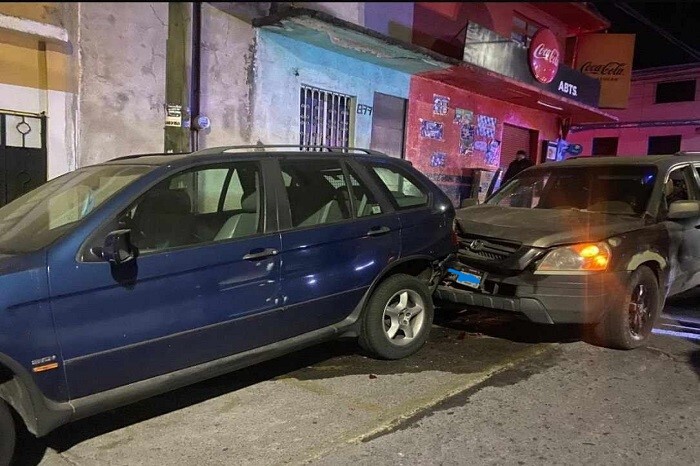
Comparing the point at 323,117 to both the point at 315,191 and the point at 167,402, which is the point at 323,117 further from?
the point at 167,402

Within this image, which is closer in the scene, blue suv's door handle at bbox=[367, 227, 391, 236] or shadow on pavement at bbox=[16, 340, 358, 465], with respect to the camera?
shadow on pavement at bbox=[16, 340, 358, 465]

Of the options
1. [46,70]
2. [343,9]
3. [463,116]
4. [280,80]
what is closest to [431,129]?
[463,116]

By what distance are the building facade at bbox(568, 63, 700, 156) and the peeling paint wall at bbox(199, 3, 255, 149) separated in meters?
18.6

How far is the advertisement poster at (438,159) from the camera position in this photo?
38.2ft

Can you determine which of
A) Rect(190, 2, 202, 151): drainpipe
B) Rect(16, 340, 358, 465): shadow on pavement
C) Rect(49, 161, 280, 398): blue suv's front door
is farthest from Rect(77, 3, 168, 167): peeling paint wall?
Rect(16, 340, 358, 465): shadow on pavement

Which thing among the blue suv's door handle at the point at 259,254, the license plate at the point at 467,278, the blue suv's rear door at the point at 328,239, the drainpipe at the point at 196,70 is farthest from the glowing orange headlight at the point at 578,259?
the drainpipe at the point at 196,70

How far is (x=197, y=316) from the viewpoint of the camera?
3283mm

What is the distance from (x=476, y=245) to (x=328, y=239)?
1.62m

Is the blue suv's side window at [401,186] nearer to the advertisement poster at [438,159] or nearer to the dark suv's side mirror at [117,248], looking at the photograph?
the dark suv's side mirror at [117,248]

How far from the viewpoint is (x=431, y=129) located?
11508mm

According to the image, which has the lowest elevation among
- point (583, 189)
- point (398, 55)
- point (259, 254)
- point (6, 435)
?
point (6, 435)

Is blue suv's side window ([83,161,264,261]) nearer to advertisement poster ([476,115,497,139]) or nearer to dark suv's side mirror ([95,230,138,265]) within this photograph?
dark suv's side mirror ([95,230,138,265])

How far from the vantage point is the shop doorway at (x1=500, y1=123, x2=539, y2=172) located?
1416cm

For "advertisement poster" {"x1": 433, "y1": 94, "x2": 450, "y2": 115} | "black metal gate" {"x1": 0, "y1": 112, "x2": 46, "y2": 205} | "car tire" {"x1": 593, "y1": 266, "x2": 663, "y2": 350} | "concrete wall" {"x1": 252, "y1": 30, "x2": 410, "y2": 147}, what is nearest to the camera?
"car tire" {"x1": 593, "y1": 266, "x2": 663, "y2": 350}
